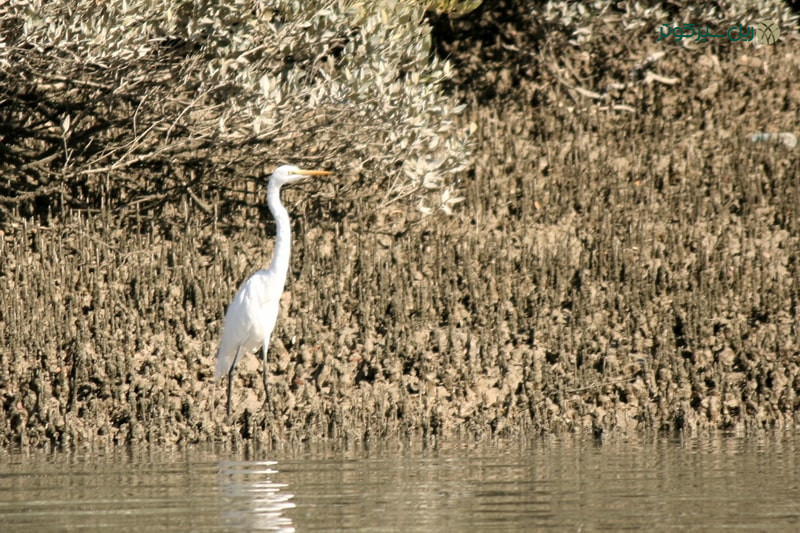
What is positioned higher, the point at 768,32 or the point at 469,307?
the point at 768,32

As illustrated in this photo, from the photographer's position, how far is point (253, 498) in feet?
21.4

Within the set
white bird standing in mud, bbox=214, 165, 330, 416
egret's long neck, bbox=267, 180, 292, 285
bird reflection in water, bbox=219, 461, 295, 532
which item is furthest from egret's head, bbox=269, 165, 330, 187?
bird reflection in water, bbox=219, 461, 295, 532

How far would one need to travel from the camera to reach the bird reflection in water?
19.4 ft

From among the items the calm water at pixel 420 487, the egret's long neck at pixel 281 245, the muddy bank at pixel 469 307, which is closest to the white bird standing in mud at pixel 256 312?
the egret's long neck at pixel 281 245

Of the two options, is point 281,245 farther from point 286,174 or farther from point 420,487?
point 420,487

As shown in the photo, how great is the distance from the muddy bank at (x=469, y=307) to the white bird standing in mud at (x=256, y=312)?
0.35 meters

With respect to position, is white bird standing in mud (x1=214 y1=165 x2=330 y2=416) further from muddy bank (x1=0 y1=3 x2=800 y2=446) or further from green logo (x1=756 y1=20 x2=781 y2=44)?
green logo (x1=756 y1=20 x2=781 y2=44)

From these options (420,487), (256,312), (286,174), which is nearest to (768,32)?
(286,174)

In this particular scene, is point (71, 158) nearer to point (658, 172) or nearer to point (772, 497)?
point (658, 172)

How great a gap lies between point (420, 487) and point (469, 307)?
15.3 feet

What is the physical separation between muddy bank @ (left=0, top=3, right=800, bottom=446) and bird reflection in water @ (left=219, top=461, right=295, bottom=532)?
1552 mm

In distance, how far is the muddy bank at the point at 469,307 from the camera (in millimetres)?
9445

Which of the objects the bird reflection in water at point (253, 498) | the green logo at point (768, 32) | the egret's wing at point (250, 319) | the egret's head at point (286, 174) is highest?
the green logo at point (768, 32)

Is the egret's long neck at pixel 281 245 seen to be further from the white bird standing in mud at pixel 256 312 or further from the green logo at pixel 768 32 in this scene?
the green logo at pixel 768 32
